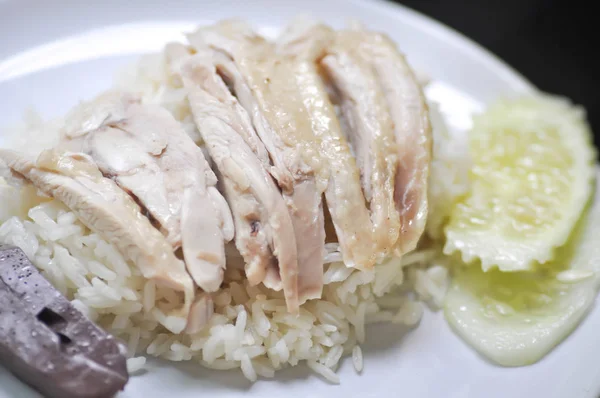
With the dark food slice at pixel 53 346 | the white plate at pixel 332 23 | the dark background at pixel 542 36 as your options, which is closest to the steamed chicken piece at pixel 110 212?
the dark food slice at pixel 53 346

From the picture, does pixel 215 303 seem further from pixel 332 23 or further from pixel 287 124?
pixel 332 23

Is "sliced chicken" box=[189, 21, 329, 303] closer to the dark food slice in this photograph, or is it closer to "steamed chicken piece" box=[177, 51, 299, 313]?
"steamed chicken piece" box=[177, 51, 299, 313]

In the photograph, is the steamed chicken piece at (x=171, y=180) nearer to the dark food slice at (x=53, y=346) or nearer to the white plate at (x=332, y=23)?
the dark food slice at (x=53, y=346)

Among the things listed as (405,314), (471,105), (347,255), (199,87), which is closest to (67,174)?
(199,87)

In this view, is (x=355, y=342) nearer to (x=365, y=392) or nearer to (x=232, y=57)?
(x=365, y=392)

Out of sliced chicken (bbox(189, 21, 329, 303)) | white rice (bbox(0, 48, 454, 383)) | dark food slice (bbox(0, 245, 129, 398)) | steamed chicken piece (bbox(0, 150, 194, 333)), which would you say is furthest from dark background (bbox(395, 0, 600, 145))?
dark food slice (bbox(0, 245, 129, 398))

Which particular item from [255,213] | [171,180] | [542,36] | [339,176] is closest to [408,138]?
[339,176]
